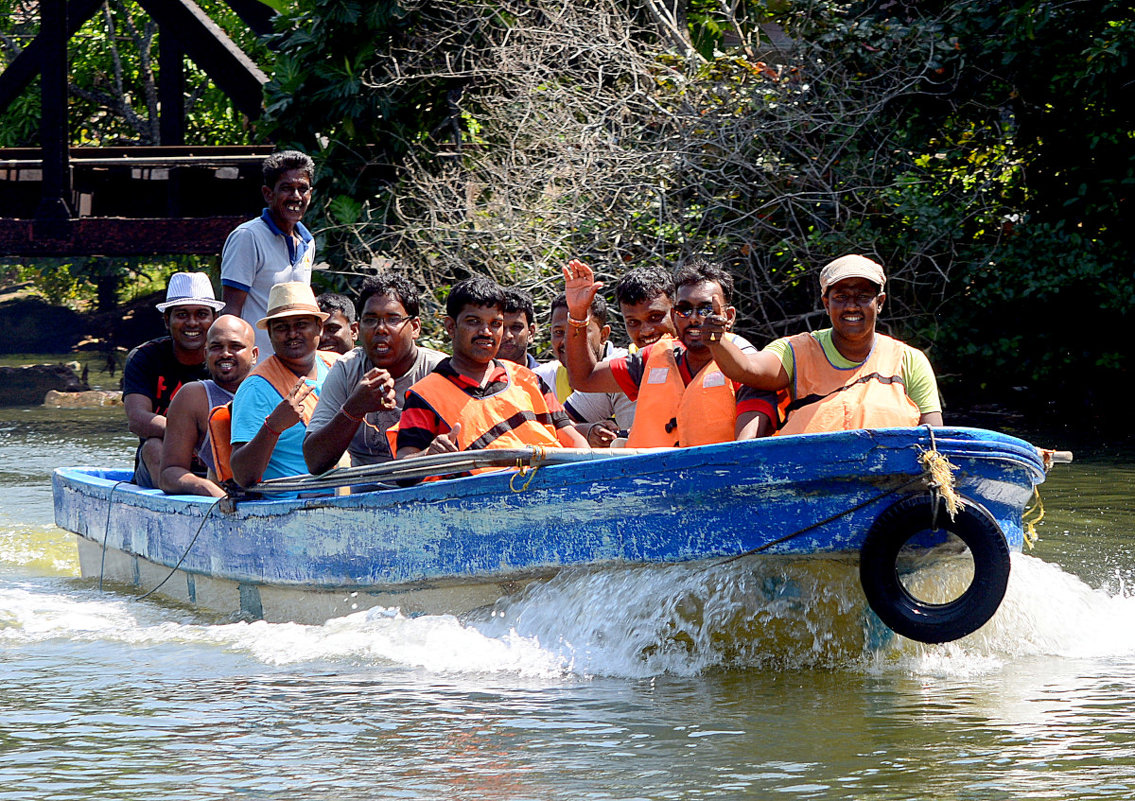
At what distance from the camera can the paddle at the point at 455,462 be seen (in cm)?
510

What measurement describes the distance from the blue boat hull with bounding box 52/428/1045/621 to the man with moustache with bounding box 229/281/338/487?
0.82 ft

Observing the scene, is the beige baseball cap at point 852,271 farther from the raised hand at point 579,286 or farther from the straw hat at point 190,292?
the straw hat at point 190,292

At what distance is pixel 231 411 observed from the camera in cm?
605

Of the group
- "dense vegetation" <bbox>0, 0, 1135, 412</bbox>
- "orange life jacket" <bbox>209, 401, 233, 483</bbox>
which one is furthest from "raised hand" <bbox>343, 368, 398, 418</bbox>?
"dense vegetation" <bbox>0, 0, 1135, 412</bbox>

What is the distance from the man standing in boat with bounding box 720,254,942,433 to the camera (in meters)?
5.07

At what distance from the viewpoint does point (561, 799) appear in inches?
150

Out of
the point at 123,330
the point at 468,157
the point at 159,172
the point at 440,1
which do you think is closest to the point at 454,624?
the point at 468,157

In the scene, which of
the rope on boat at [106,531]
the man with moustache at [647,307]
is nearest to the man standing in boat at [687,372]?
the man with moustache at [647,307]

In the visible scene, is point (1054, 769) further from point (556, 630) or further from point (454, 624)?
point (454, 624)

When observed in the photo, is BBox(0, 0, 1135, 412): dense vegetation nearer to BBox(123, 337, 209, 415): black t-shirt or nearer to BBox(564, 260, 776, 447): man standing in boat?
BBox(123, 337, 209, 415): black t-shirt

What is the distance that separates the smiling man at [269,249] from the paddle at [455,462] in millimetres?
1713

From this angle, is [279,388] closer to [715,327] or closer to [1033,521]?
[715,327]

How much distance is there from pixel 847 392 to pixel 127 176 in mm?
11871

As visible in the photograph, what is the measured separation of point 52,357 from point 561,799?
22634 mm
